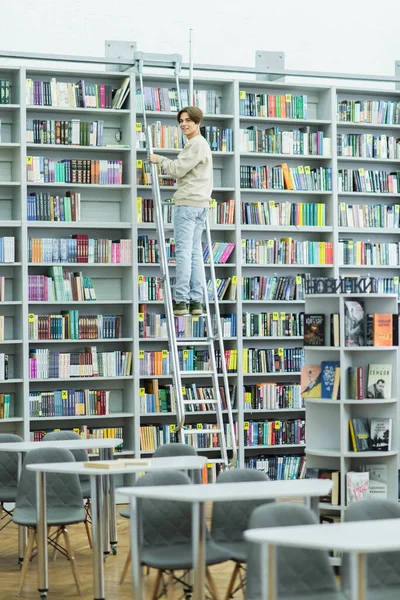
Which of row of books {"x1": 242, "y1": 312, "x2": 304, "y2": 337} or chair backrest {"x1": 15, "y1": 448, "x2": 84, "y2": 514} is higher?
row of books {"x1": 242, "y1": 312, "x2": 304, "y2": 337}

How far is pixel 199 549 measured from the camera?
16.1 feet

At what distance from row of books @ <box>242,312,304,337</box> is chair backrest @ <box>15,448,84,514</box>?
A: 347cm

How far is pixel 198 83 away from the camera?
9.98 metres

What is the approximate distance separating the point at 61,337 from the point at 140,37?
2.94 metres

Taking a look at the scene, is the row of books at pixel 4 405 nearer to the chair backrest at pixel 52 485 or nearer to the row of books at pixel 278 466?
the row of books at pixel 278 466

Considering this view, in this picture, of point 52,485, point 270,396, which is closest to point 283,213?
point 270,396

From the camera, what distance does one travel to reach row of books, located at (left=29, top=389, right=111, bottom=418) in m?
9.26

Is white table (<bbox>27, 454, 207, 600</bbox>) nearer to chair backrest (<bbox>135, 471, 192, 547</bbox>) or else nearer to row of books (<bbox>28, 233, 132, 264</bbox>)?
chair backrest (<bbox>135, 471, 192, 547</bbox>)

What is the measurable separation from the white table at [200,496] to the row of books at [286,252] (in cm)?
453

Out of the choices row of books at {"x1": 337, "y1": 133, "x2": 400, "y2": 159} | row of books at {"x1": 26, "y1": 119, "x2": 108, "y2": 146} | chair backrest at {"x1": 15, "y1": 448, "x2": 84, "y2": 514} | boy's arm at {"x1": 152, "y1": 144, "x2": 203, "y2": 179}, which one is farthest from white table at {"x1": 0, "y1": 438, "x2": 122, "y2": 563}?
row of books at {"x1": 337, "y1": 133, "x2": 400, "y2": 159}

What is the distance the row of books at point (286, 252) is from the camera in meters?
9.95

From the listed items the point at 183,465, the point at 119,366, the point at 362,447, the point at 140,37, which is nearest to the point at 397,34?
the point at 140,37

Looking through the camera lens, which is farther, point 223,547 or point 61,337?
point 61,337

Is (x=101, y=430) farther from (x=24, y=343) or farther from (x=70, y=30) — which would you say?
(x=70, y=30)
